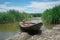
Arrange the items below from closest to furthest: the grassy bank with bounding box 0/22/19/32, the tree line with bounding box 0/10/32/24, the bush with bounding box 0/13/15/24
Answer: the tree line with bounding box 0/10/32/24, the bush with bounding box 0/13/15/24, the grassy bank with bounding box 0/22/19/32

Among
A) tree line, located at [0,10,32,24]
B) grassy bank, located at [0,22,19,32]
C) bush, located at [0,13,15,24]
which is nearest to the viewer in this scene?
tree line, located at [0,10,32,24]

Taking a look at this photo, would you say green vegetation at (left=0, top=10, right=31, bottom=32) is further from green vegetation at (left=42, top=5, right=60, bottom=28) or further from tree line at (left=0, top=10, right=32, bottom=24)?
green vegetation at (left=42, top=5, right=60, bottom=28)

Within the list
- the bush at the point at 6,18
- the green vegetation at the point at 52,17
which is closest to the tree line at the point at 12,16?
the bush at the point at 6,18

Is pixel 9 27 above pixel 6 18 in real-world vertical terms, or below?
below

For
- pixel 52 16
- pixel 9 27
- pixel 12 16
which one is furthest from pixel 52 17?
pixel 9 27

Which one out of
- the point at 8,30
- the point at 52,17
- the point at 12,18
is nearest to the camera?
the point at 12,18

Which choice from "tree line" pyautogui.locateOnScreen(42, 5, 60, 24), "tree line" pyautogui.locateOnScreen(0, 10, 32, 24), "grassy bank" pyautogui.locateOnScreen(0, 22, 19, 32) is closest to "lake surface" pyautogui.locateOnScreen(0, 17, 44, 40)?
"grassy bank" pyautogui.locateOnScreen(0, 22, 19, 32)

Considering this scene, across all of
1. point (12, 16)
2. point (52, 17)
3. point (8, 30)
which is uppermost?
point (12, 16)

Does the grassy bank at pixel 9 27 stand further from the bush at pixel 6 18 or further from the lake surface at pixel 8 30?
the bush at pixel 6 18

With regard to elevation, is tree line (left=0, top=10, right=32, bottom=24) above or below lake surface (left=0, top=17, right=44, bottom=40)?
above

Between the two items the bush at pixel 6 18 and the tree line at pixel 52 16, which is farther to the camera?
the tree line at pixel 52 16

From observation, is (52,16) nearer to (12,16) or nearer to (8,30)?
(12,16)

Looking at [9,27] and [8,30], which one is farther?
[9,27]

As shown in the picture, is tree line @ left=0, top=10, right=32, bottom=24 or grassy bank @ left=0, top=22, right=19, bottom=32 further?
grassy bank @ left=0, top=22, right=19, bottom=32
